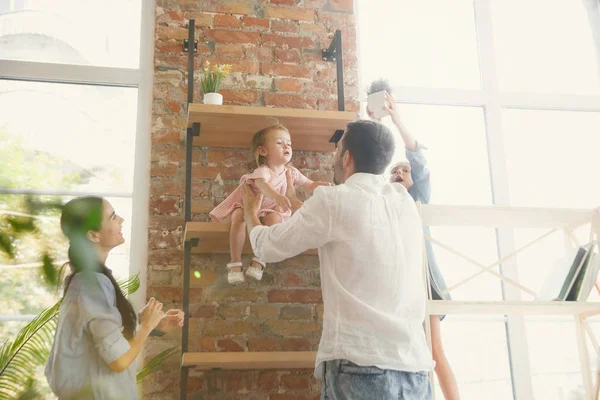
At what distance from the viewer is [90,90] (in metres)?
2.87

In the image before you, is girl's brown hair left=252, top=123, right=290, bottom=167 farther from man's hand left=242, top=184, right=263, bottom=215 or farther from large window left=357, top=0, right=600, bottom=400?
large window left=357, top=0, right=600, bottom=400

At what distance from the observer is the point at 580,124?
3.35 metres

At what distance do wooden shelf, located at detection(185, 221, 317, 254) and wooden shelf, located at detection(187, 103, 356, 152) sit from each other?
45cm

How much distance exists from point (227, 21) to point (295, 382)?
1654 mm

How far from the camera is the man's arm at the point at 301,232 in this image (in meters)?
1.73

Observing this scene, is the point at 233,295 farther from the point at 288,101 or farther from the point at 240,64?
the point at 240,64

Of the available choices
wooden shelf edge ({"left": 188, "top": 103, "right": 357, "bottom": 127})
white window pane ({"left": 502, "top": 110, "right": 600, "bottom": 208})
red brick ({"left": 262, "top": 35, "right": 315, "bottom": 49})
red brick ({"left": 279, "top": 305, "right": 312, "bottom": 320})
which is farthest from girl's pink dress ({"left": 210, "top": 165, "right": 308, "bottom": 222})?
white window pane ({"left": 502, "top": 110, "right": 600, "bottom": 208})

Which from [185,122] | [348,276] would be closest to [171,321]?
[348,276]

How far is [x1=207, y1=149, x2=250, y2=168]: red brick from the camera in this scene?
2744 mm

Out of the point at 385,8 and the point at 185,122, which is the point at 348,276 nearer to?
the point at 185,122

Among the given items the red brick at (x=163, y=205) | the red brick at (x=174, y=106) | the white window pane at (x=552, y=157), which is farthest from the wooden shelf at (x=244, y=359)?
the white window pane at (x=552, y=157)

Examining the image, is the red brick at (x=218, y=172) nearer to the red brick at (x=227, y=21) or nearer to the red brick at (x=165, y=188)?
the red brick at (x=165, y=188)

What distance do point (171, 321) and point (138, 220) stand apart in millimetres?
865

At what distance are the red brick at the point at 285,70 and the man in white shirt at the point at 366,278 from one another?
1.13 metres
